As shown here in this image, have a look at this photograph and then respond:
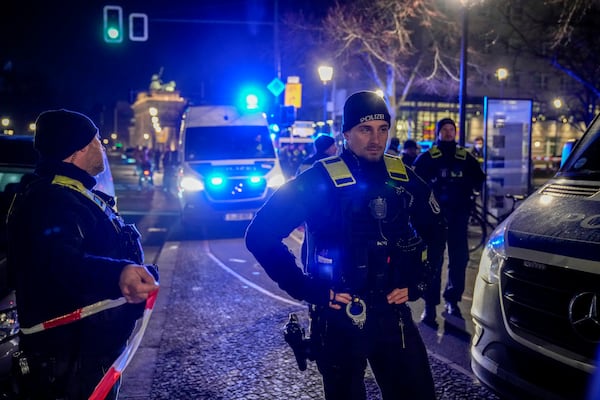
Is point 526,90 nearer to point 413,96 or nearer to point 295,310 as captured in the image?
point 413,96

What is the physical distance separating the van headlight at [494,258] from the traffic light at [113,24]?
14.4 m

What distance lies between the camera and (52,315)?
7.92 feet

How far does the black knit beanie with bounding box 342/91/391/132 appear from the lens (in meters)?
2.94

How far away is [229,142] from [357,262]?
37.6 feet

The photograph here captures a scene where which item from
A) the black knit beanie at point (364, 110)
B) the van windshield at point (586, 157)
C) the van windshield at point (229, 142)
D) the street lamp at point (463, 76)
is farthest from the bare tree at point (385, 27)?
the black knit beanie at point (364, 110)

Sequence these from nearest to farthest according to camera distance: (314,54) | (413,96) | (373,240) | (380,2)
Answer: (373,240), (380,2), (314,54), (413,96)

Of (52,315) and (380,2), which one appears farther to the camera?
(380,2)

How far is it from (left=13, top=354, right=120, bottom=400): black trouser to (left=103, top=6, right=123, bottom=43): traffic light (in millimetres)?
15097

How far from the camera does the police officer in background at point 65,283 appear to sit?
2357 millimetres

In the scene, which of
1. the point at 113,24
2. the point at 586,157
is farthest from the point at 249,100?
the point at 586,157

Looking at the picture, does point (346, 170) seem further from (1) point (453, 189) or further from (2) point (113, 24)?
(2) point (113, 24)

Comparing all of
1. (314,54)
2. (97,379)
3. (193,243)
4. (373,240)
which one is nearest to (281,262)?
(373,240)

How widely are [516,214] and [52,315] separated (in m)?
2.83

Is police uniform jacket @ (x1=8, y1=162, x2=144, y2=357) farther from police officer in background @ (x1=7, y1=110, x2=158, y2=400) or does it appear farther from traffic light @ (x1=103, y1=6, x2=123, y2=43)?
traffic light @ (x1=103, y1=6, x2=123, y2=43)
